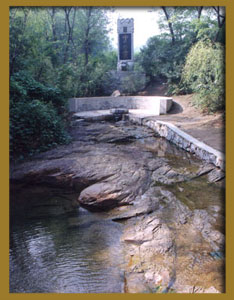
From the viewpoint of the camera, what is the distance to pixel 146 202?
451 centimetres

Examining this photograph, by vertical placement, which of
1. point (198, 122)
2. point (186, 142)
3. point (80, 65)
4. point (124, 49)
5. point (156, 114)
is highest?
point (124, 49)

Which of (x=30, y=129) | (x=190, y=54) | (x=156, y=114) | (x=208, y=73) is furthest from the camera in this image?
(x=156, y=114)

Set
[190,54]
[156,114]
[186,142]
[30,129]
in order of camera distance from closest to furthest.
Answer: [30,129] → [186,142] → [190,54] → [156,114]

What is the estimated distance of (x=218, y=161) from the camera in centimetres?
572

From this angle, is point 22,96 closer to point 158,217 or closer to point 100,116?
point 158,217

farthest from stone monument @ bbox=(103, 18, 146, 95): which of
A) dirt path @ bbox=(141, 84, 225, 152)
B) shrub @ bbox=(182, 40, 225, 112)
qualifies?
shrub @ bbox=(182, 40, 225, 112)

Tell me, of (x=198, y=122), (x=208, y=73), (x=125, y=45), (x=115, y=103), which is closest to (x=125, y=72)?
(x=125, y=45)

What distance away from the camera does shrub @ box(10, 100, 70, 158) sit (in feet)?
20.2

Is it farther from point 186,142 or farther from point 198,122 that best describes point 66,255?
point 198,122

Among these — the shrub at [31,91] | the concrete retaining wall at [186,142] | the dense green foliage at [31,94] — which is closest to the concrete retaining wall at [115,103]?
the dense green foliage at [31,94]

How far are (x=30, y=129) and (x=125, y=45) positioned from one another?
1345cm

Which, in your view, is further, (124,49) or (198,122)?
(124,49)

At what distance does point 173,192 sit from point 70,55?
16.1 meters

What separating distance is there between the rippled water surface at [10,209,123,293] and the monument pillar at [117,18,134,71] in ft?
49.9
